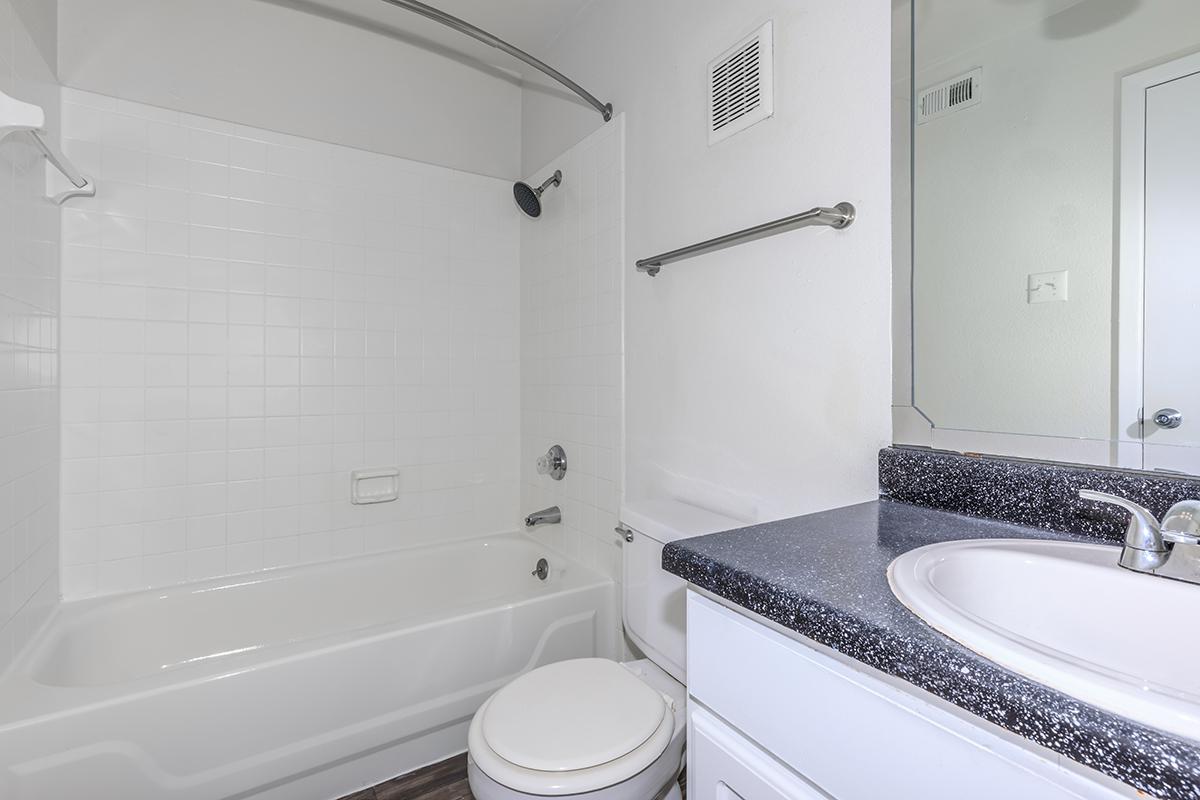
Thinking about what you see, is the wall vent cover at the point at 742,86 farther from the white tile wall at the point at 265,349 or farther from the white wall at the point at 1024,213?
the white tile wall at the point at 265,349

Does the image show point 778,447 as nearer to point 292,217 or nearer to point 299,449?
point 299,449

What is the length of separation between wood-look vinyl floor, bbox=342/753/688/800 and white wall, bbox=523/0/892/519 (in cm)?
92

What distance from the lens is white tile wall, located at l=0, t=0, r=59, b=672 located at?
128 cm

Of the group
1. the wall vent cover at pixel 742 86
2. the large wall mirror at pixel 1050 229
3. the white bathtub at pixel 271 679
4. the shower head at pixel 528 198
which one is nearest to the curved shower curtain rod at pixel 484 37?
the shower head at pixel 528 198

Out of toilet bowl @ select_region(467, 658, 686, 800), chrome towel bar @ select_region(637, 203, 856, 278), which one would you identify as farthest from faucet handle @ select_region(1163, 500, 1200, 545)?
toilet bowl @ select_region(467, 658, 686, 800)

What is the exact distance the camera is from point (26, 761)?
1090 millimetres

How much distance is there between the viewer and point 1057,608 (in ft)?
2.20

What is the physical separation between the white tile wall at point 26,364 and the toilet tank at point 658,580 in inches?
57.5

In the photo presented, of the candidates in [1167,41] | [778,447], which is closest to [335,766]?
[778,447]

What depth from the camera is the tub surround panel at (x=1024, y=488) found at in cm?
71

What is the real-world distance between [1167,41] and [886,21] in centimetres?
43

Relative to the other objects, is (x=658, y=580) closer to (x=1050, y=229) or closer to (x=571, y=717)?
(x=571, y=717)

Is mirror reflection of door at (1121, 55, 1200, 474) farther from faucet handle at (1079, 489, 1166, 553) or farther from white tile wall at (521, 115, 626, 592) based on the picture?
white tile wall at (521, 115, 626, 592)

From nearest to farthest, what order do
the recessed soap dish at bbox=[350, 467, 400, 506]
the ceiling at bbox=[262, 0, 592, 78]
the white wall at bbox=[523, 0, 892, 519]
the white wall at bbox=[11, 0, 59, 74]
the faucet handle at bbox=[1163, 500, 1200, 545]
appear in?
1. the faucet handle at bbox=[1163, 500, 1200, 545]
2. the white wall at bbox=[523, 0, 892, 519]
3. the white wall at bbox=[11, 0, 59, 74]
4. the ceiling at bbox=[262, 0, 592, 78]
5. the recessed soap dish at bbox=[350, 467, 400, 506]
